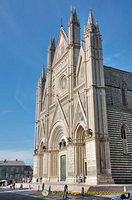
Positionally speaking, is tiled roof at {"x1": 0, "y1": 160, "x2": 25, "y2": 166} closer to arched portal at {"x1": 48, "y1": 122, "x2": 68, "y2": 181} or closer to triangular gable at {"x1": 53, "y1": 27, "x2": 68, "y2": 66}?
arched portal at {"x1": 48, "y1": 122, "x2": 68, "y2": 181}

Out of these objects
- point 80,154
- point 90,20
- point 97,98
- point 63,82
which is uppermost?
point 90,20

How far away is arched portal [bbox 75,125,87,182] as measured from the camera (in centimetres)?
2469

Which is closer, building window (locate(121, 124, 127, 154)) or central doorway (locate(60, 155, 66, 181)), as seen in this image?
building window (locate(121, 124, 127, 154))

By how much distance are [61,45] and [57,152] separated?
1671 centimetres

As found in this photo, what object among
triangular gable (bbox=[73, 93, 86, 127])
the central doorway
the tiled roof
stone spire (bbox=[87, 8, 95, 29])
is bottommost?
the tiled roof

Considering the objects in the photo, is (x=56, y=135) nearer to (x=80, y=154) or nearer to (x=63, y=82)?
(x=80, y=154)

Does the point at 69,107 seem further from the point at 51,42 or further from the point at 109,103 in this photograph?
the point at 51,42

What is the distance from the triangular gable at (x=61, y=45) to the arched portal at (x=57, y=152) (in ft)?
36.7

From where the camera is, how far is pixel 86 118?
2366 cm

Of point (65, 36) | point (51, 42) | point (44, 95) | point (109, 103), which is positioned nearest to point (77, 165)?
point (109, 103)

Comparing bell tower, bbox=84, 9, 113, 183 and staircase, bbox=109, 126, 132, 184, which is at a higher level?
bell tower, bbox=84, 9, 113, 183

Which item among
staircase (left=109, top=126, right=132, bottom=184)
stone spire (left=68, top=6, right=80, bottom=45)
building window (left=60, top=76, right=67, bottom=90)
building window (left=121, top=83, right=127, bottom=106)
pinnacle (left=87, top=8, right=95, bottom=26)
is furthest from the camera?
building window (left=60, top=76, right=67, bottom=90)

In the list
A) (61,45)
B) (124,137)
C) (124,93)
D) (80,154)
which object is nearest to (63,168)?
(80,154)

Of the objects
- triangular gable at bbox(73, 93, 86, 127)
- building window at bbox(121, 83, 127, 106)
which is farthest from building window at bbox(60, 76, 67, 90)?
building window at bbox(121, 83, 127, 106)
